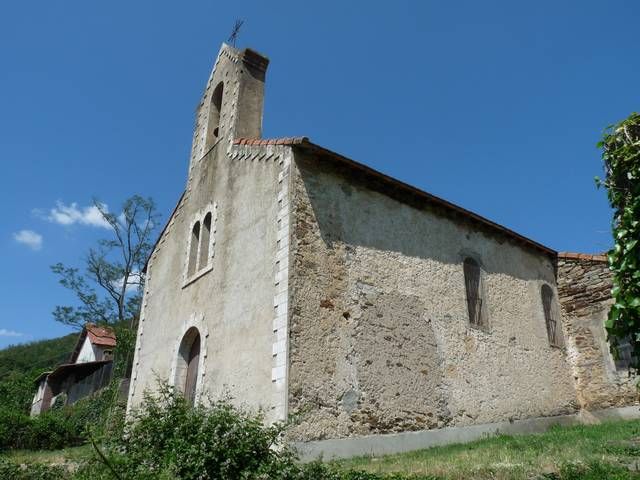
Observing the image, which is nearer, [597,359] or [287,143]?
[287,143]

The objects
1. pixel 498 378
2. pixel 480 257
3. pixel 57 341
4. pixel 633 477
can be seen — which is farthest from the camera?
pixel 57 341

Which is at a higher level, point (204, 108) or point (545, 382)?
point (204, 108)

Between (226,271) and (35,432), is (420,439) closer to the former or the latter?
(226,271)

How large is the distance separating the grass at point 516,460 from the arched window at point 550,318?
549 centimetres

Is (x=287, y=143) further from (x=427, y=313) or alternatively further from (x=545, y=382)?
(x=545, y=382)

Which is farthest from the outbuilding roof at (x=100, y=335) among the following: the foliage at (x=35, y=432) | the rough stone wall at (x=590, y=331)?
the rough stone wall at (x=590, y=331)

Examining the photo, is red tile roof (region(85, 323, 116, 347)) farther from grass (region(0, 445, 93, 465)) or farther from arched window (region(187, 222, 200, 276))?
arched window (region(187, 222, 200, 276))

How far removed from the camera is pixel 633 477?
4.73 metres

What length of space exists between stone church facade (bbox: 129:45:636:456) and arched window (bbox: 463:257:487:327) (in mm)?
57

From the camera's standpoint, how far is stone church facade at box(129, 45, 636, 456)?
8695 mm

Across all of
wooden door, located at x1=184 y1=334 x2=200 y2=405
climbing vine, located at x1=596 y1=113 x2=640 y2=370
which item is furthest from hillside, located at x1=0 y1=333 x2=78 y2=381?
climbing vine, located at x1=596 y1=113 x2=640 y2=370

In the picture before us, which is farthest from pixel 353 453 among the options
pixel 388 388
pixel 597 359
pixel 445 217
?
pixel 597 359

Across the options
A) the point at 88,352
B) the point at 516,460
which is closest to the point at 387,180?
the point at 516,460

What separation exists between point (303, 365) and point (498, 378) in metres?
5.80
